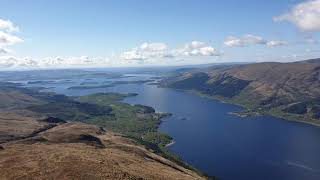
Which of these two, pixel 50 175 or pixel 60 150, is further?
pixel 60 150

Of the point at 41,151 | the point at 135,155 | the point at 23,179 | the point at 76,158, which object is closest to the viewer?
the point at 23,179

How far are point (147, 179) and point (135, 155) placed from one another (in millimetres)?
56308

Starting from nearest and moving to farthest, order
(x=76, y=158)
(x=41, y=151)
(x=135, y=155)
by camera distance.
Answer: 1. (x=76, y=158)
2. (x=41, y=151)
3. (x=135, y=155)

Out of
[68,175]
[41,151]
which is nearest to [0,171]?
[68,175]

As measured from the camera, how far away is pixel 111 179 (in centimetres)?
13438

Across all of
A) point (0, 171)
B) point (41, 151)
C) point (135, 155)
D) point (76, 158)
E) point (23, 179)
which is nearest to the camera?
point (23, 179)

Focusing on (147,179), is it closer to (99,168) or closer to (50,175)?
(99,168)

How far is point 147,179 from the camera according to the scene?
143250 mm

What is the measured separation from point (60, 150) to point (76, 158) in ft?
80.7

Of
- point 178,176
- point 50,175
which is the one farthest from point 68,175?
Answer: point 178,176

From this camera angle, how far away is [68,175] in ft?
447

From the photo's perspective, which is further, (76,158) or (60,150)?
(60,150)

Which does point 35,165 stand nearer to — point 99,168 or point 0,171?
point 0,171

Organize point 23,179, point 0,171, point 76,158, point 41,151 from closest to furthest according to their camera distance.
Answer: point 23,179 → point 0,171 → point 76,158 → point 41,151
